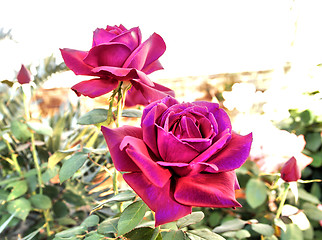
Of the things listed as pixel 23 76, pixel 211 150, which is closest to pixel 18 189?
pixel 23 76

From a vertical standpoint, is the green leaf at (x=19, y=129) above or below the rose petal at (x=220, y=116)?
below

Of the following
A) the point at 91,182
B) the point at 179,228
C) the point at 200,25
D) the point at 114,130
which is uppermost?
the point at 200,25

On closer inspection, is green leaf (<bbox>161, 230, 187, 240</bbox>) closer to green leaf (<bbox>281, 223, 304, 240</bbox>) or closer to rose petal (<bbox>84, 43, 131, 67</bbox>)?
rose petal (<bbox>84, 43, 131, 67</bbox>)

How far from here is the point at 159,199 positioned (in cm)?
20

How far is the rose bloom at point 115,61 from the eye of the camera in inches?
10.2

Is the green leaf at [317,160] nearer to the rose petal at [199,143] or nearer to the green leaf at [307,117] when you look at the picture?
the green leaf at [307,117]

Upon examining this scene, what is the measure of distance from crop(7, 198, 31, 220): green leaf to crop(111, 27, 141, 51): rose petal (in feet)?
1.19

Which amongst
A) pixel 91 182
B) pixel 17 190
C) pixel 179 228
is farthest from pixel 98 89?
pixel 91 182

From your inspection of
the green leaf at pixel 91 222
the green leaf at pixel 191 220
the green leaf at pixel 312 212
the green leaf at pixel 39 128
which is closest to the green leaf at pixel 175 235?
the green leaf at pixel 191 220

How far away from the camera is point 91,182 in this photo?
0.69 metres

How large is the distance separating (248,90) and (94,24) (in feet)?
2.63

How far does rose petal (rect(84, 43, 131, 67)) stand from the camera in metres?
0.26

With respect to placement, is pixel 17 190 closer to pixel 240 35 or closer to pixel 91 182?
pixel 91 182

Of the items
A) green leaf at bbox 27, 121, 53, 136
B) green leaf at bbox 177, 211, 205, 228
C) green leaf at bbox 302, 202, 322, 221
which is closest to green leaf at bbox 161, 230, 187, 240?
green leaf at bbox 177, 211, 205, 228
